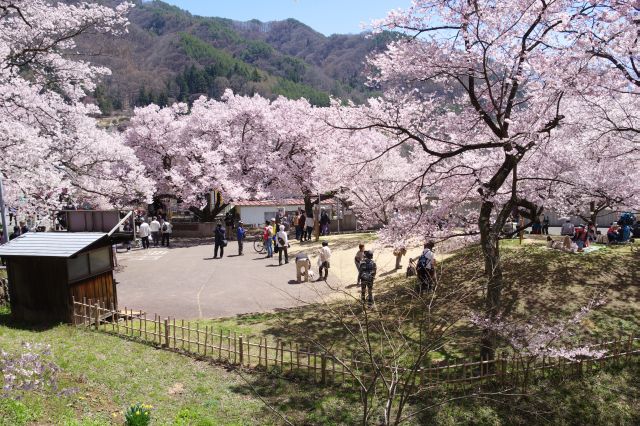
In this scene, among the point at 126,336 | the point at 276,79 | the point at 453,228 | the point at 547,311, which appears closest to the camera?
the point at 126,336

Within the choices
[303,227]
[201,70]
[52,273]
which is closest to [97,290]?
[52,273]

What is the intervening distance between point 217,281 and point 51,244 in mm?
5564

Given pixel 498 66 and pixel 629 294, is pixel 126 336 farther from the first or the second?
pixel 629 294

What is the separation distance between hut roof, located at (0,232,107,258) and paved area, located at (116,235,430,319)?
260 cm

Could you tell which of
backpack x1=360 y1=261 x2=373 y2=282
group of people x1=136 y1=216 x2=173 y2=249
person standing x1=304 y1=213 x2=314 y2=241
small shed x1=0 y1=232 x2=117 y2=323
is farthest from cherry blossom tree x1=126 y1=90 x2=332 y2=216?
small shed x1=0 y1=232 x2=117 y2=323

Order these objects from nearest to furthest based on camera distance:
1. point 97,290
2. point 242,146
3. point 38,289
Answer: point 38,289 → point 97,290 → point 242,146

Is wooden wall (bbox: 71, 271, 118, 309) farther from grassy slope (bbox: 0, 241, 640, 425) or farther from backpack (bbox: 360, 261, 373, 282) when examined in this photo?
backpack (bbox: 360, 261, 373, 282)

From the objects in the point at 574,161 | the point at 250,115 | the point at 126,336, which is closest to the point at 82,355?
the point at 126,336

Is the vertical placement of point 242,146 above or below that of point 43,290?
above

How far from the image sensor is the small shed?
981 cm

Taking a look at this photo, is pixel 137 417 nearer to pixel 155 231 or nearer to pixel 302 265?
pixel 302 265

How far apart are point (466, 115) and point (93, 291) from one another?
33.3ft

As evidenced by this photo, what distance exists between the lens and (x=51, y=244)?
1007 centimetres

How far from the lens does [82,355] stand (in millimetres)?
7953
